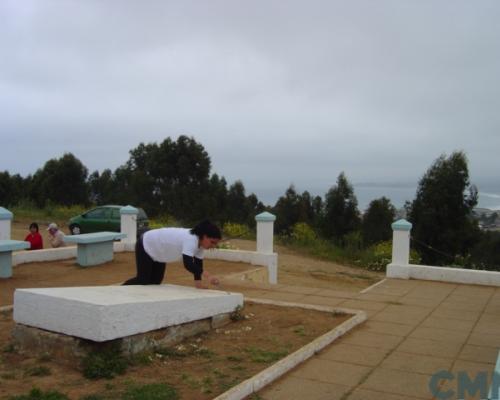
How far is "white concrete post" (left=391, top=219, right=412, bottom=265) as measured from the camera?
11.8m

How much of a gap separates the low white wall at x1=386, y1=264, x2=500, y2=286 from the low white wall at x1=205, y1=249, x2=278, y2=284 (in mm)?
2576

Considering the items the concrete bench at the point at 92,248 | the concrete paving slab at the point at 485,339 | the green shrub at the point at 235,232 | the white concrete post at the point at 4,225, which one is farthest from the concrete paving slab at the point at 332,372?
the green shrub at the point at 235,232

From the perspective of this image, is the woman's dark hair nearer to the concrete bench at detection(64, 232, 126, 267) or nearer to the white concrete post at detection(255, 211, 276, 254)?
the concrete bench at detection(64, 232, 126, 267)

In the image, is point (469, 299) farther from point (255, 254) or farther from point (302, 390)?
point (302, 390)

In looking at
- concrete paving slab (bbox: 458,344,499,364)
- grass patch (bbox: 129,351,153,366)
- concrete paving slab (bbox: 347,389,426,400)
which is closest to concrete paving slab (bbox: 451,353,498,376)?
concrete paving slab (bbox: 458,344,499,364)

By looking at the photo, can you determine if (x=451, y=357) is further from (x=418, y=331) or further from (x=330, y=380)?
(x=330, y=380)

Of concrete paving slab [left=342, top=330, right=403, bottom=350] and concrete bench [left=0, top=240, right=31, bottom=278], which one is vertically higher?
concrete bench [left=0, top=240, right=31, bottom=278]

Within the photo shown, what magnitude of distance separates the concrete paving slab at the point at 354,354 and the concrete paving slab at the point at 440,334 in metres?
0.99

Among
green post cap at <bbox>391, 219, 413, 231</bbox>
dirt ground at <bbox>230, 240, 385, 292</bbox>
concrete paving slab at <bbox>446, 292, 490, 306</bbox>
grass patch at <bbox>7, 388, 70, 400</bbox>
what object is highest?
green post cap at <bbox>391, 219, 413, 231</bbox>

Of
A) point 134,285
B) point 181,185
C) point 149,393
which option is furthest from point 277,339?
point 181,185

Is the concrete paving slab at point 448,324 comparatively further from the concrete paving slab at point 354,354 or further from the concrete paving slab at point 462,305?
the concrete paving slab at point 354,354

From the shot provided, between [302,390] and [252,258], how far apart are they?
27.2 feet

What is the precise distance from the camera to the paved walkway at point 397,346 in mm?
4680

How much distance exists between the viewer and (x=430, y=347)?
608 cm
